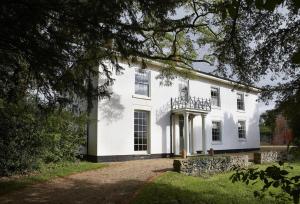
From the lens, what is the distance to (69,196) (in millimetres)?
Result: 9008

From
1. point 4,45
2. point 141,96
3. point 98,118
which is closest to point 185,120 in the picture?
point 141,96

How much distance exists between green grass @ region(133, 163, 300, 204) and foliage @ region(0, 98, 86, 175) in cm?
432

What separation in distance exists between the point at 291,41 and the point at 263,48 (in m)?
0.56

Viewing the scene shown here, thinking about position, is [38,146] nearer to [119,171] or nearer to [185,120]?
[119,171]

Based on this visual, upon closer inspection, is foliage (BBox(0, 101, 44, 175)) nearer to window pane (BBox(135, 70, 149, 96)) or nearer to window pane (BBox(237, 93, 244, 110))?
window pane (BBox(135, 70, 149, 96))

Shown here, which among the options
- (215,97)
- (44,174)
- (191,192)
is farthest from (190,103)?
(191,192)

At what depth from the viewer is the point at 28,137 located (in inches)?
485

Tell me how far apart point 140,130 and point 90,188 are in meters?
8.92

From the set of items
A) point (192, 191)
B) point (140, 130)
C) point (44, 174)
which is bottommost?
point (192, 191)

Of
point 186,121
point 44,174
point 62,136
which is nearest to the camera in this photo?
point 44,174

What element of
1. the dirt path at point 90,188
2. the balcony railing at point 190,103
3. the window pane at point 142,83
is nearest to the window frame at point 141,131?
the window pane at point 142,83

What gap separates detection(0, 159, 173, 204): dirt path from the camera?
8.63m

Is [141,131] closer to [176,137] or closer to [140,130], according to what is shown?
[140,130]

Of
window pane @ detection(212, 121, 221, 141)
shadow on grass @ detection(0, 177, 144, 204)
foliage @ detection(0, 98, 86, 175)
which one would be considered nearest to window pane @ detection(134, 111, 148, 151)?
foliage @ detection(0, 98, 86, 175)
